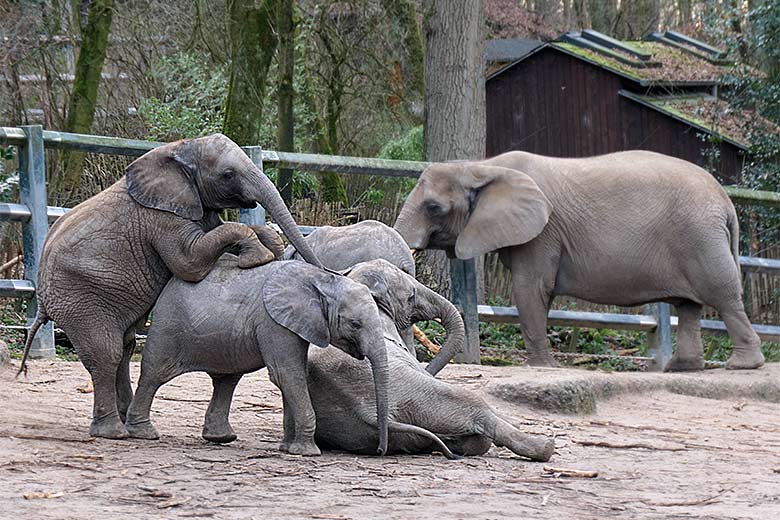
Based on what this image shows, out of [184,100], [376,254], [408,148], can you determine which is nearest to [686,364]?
[376,254]

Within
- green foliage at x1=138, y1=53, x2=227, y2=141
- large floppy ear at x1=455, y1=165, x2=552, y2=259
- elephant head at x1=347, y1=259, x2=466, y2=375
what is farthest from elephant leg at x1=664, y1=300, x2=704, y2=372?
green foliage at x1=138, y1=53, x2=227, y2=141

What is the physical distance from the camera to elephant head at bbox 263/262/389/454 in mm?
5805

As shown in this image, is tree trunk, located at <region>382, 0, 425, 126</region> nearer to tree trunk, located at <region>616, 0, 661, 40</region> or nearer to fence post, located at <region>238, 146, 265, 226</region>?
fence post, located at <region>238, 146, 265, 226</region>

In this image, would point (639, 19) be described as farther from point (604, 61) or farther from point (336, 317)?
point (336, 317)

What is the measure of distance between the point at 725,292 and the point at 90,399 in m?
5.68

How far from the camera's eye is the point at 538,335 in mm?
10859

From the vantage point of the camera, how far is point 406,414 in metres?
6.17

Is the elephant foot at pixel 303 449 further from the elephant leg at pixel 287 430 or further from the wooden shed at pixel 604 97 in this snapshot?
the wooden shed at pixel 604 97

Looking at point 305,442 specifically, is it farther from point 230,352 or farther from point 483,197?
point 483,197

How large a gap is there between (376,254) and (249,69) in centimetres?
969

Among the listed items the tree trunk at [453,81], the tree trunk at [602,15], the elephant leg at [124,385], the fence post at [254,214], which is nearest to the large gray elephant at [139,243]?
the elephant leg at [124,385]

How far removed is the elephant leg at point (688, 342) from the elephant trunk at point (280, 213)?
588 centimetres

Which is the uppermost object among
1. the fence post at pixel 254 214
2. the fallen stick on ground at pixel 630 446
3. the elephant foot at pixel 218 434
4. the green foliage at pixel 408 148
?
the green foliage at pixel 408 148

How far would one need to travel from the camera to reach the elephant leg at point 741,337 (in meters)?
11.1
